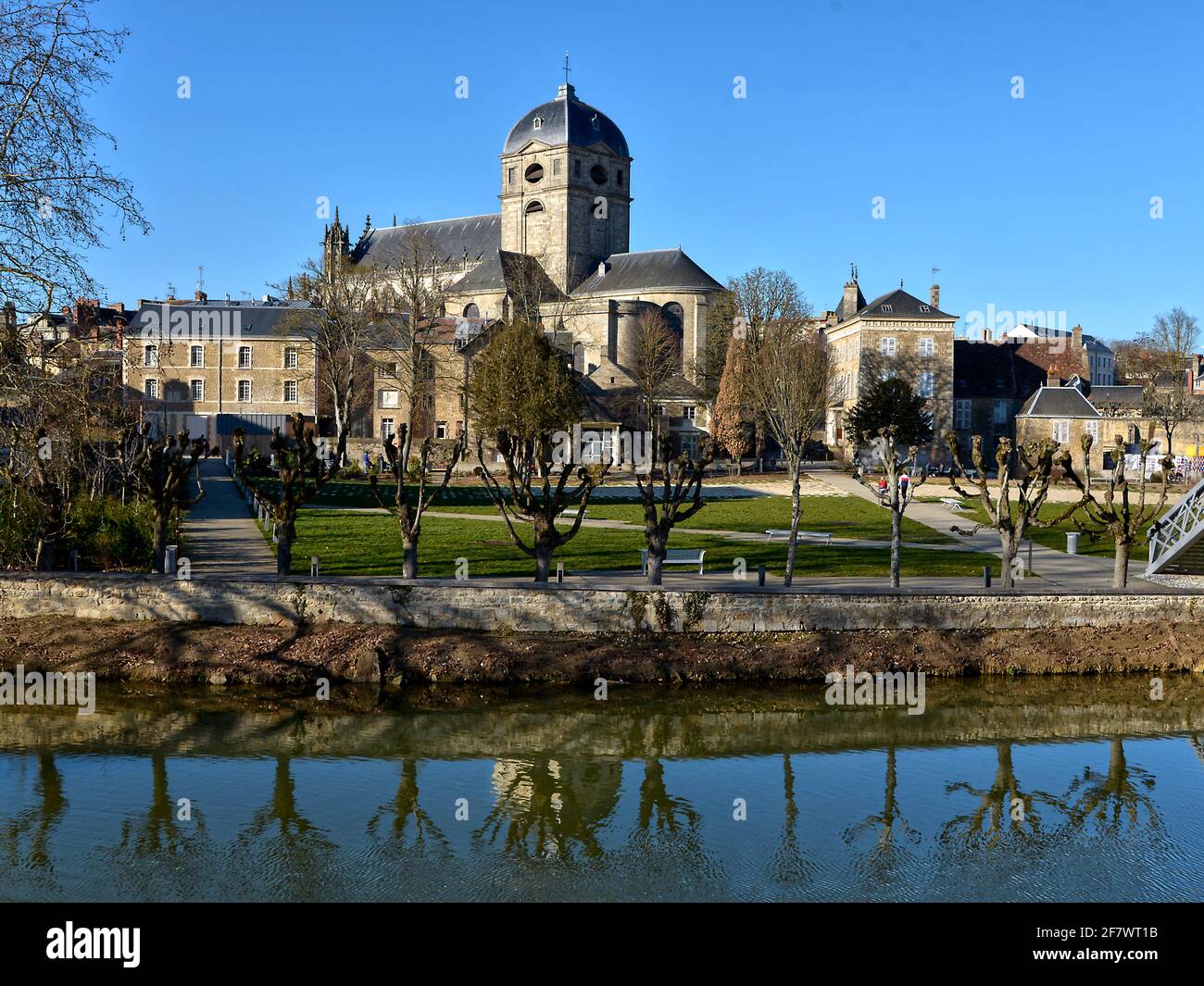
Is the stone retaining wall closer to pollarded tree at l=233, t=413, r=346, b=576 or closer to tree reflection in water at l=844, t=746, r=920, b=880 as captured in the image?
pollarded tree at l=233, t=413, r=346, b=576

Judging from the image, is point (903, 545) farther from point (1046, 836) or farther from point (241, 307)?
point (241, 307)

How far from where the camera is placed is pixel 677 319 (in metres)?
65.8

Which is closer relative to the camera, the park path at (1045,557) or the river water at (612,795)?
the river water at (612,795)

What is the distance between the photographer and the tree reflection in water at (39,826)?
35.9 ft

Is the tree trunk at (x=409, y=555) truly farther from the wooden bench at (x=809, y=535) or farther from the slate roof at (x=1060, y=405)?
the slate roof at (x=1060, y=405)

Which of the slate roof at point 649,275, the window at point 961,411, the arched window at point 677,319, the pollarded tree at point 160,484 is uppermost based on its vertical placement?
the slate roof at point 649,275

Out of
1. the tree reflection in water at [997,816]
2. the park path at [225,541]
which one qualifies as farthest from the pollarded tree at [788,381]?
the tree reflection in water at [997,816]

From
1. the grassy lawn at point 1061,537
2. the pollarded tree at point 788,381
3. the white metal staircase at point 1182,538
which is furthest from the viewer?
the pollarded tree at point 788,381

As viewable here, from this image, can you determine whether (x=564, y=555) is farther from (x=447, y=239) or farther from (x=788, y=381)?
(x=447, y=239)

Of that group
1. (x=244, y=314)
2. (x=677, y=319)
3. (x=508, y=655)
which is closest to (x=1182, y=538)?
(x=508, y=655)

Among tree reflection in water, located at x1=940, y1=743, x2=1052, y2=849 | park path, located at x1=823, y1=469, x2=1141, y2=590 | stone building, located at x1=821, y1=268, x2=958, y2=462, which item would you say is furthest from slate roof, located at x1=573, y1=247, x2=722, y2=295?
tree reflection in water, located at x1=940, y1=743, x2=1052, y2=849

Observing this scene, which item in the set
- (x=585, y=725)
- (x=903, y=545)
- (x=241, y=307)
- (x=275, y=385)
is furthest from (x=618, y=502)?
(x=241, y=307)

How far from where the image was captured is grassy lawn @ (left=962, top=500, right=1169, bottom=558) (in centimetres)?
2581

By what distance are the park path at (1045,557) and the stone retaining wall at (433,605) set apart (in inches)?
196
